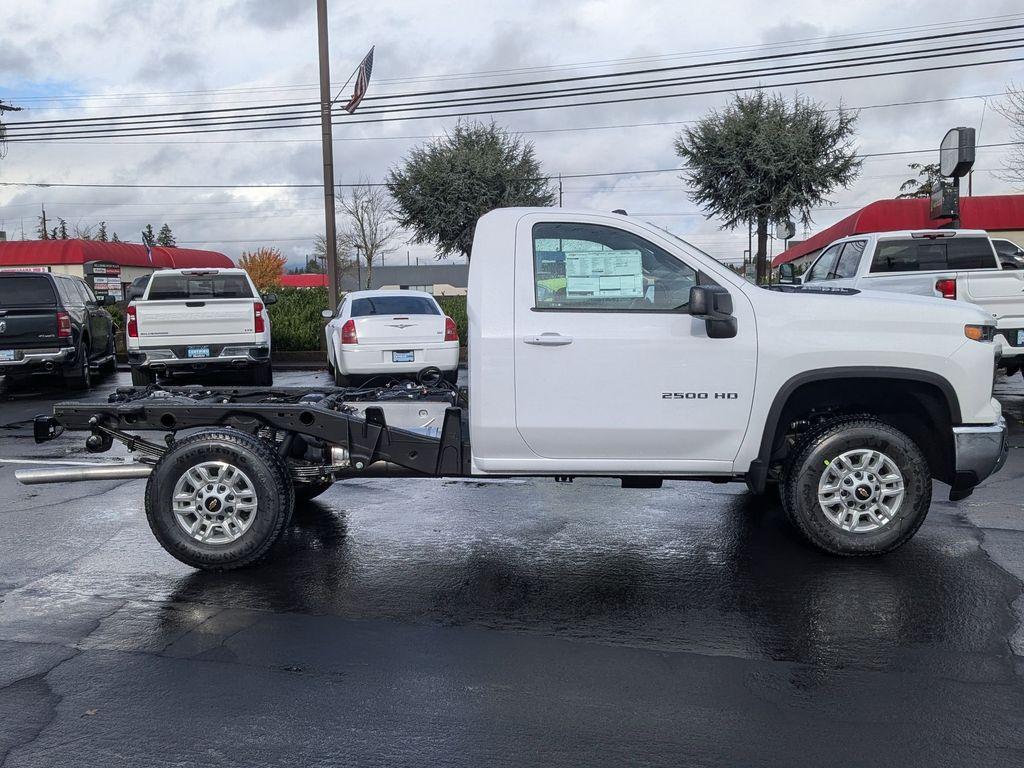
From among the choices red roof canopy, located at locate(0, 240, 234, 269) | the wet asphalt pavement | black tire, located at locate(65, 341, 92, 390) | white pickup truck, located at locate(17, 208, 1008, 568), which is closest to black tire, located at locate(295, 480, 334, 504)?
→ the wet asphalt pavement

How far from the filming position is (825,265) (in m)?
14.7

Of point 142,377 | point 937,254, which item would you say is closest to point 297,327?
point 142,377

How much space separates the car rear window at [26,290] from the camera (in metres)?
15.0

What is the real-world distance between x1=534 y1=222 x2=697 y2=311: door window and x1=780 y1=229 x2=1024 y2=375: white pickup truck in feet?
21.6

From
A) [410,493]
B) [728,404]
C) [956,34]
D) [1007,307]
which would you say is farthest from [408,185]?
[728,404]

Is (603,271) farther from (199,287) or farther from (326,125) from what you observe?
(326,125)

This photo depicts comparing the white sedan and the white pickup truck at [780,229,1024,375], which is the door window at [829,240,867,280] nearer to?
the white pickup truck at [780,229,1024,375]

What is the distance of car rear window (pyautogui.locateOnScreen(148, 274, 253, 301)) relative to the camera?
15273 millimetres

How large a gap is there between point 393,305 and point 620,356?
10411 mm

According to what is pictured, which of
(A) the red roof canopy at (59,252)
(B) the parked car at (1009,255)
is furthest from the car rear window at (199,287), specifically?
(A) the red roof canopy at (59,252)

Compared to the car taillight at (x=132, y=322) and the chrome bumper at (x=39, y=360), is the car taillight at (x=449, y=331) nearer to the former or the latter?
the car taillight at (x=132, y=322)

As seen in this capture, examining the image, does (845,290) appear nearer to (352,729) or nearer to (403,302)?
(352,729)

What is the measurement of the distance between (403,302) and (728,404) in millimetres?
10670

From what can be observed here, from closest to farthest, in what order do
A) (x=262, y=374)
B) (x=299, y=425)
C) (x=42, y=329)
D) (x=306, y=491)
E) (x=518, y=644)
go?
(x=518, y=644), (x=299, y=425), (x=306, y=491), (x=42, y=329), (x=262, y=374)
